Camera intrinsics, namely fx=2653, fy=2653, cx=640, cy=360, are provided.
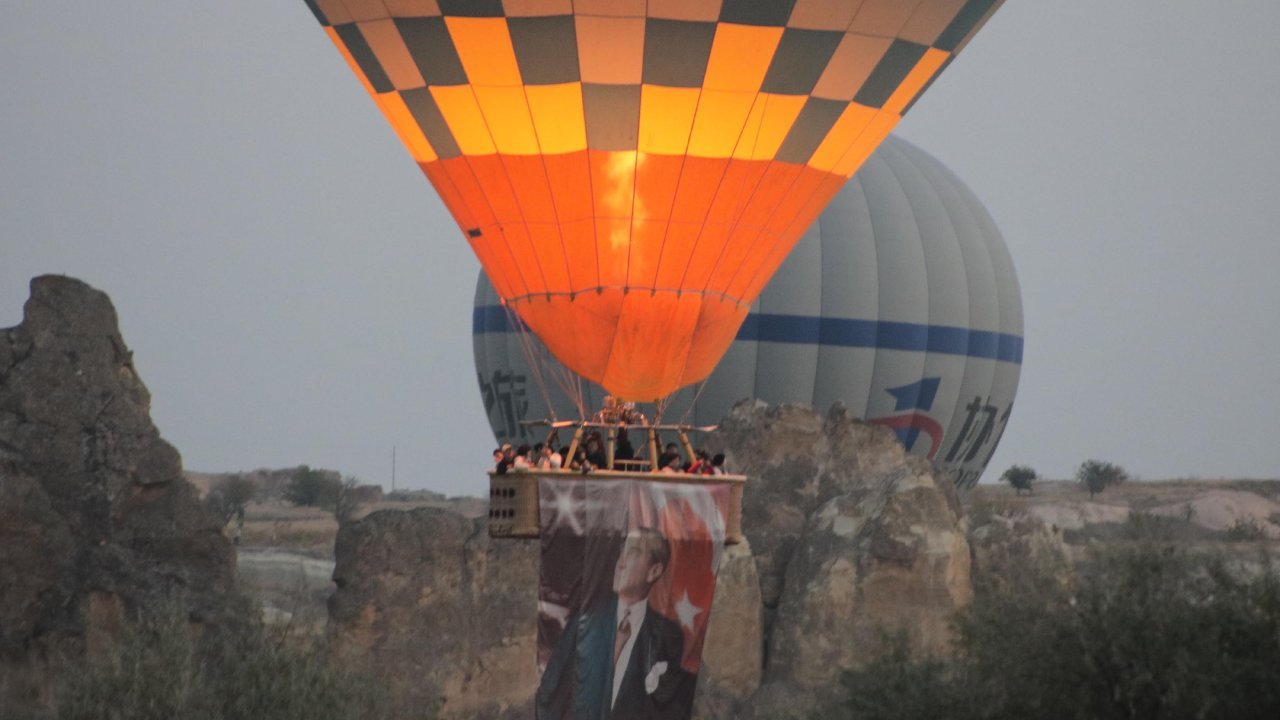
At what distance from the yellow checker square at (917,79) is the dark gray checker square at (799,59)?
1097mm

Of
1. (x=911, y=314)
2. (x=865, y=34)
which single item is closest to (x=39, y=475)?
(x=865, y=34)

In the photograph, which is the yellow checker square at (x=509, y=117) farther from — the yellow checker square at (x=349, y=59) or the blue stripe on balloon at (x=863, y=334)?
the blue stripe on balloon at (x=863, y=334)

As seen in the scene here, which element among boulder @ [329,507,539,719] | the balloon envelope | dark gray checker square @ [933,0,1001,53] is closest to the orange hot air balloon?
dark gray checker square @ [933,0,1001,53]

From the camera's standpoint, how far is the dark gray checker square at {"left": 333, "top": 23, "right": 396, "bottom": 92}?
22750 millimetres

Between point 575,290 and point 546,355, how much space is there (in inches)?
597

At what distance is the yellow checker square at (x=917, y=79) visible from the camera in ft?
76.1

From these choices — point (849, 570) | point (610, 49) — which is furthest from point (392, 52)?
point (849, 570)

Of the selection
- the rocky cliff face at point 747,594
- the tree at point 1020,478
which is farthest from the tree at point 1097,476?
the rocky cliff face at point 747,594

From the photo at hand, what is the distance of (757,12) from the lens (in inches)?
865

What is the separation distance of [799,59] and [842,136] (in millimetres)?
1106

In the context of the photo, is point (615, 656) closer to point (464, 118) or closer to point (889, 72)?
point (464, 118)

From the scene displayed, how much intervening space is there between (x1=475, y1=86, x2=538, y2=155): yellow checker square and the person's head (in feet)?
11.4

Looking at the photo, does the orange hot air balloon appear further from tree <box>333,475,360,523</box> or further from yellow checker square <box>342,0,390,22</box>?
tree <box>333,475,360,523</box>

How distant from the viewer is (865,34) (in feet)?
73.5
